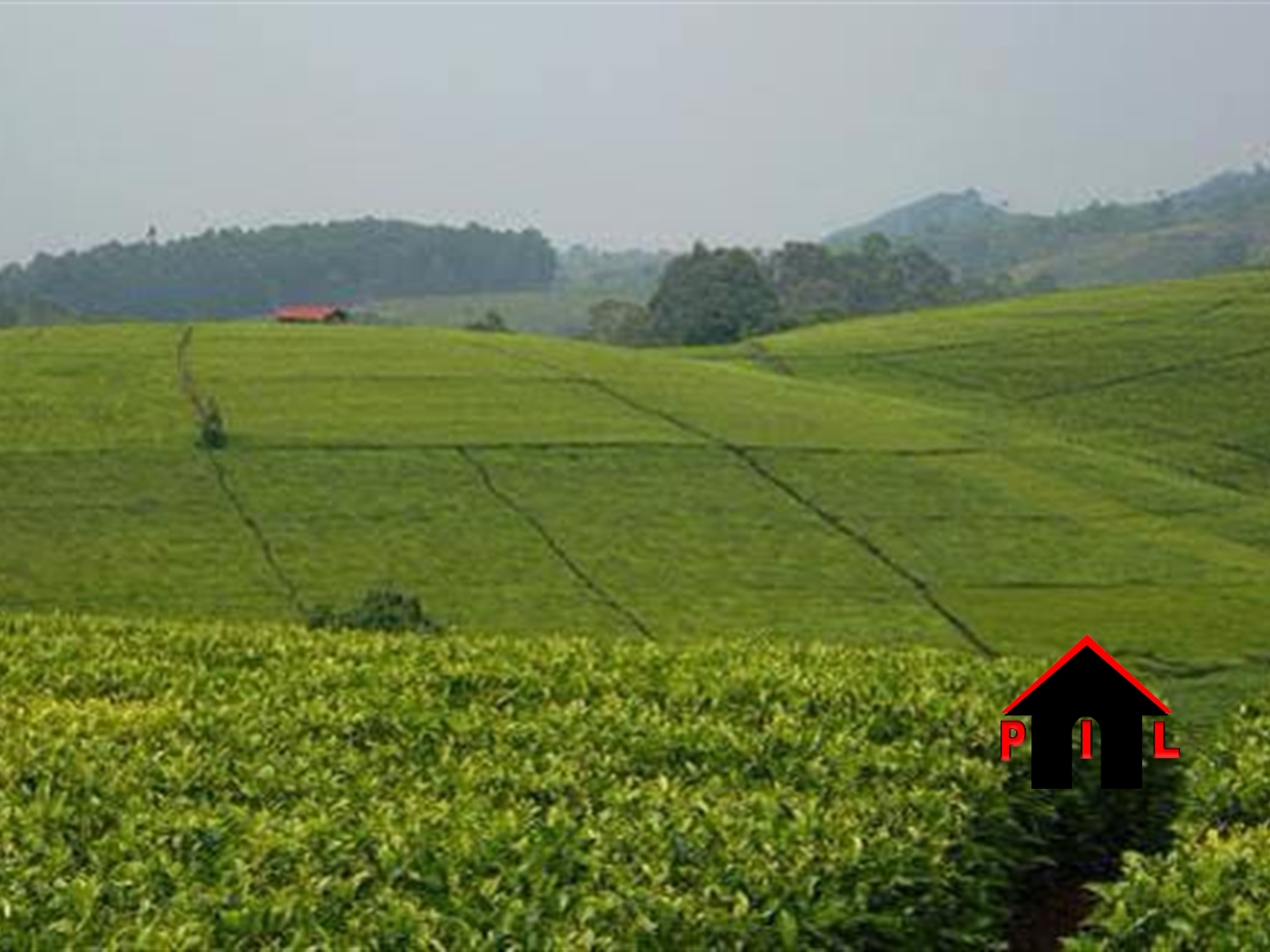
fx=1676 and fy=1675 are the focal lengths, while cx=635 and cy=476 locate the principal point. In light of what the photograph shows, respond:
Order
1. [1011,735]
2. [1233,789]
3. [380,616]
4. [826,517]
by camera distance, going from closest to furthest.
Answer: [1011,735]
[1233,789]
[380,616]
[826,517]

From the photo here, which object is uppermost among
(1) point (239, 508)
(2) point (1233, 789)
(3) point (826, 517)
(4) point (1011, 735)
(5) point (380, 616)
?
(4) point (1011, 735)

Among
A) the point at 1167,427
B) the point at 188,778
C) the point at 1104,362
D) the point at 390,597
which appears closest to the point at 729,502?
the point at 390,597

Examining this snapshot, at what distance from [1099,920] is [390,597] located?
86.5 feet

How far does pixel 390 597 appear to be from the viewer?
3653 cm

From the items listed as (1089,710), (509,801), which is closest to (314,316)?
(509,801)

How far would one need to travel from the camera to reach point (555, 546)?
51312mm

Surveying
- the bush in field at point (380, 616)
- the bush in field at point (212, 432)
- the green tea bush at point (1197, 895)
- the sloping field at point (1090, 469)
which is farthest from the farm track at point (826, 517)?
the green tea bush at point (1197, 895)

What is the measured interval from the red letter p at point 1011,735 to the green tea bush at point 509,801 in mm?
300

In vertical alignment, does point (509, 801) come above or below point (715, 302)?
below

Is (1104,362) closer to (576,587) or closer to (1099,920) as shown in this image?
(576,587)

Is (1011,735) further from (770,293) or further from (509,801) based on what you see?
(770,293)

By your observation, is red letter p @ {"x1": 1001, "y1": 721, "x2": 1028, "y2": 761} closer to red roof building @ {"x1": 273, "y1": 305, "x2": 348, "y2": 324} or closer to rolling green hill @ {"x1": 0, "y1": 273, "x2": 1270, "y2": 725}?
rolling green hill @ {"x1": 0, "y1": 273, "x2": 1270, "y2": 725}

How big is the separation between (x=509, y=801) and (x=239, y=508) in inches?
1622

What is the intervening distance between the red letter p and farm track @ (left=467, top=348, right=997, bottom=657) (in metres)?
25.3
